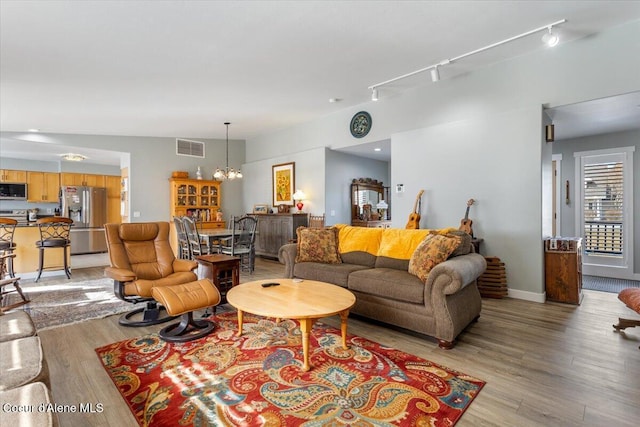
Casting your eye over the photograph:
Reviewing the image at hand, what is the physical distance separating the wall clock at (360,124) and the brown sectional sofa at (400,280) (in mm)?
2513

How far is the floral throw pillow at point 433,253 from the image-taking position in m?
2.93

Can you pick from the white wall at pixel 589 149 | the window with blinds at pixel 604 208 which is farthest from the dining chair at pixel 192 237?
the window with blinds at pixel 604 208

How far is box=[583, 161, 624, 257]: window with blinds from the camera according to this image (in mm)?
5277

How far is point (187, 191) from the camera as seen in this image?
25.0 ft

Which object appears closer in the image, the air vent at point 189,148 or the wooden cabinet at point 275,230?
the wooden cabinet at point 275,230

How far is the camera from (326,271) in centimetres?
363

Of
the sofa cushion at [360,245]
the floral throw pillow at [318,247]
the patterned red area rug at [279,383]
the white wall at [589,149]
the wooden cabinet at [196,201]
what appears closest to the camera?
the patterned red area rug at [279,383]

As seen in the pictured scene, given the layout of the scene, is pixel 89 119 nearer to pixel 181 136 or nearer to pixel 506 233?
pixel 181 136

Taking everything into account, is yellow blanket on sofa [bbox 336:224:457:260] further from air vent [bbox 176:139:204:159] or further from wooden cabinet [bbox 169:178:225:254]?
air vent [bbox 176:139:204:159]

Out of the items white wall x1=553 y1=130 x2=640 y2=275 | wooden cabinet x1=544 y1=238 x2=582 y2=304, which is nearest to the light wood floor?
wooden cabinet x1=544 y1=238 x2=582 y2=304

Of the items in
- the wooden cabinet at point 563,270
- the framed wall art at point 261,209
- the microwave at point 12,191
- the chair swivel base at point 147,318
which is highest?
the microwave at point 12,191

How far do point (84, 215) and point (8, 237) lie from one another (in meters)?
3.40

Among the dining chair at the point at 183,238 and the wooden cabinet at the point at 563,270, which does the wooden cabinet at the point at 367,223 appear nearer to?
the wooden cabinet at the point at 563,270

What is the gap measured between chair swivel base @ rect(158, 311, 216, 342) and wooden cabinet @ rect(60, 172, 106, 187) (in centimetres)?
755
